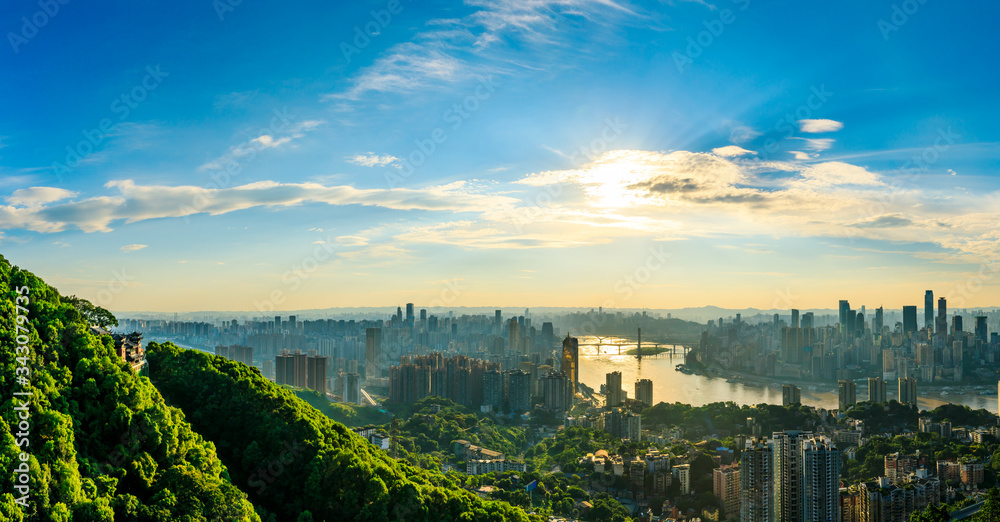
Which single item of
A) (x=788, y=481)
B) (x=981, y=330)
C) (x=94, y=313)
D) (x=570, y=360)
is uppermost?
(x=94, y=313)

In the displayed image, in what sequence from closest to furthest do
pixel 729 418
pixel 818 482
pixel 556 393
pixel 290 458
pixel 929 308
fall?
pixel 290 458, pixel 818 482, pixel 729 418, pixel 556 393, pixel 929 308

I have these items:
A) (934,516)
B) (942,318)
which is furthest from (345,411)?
(942,318)

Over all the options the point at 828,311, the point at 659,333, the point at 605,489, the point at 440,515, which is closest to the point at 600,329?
the point at 659,333

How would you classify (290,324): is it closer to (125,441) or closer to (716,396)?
(716,396)

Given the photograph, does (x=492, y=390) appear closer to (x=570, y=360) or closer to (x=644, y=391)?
(x=570, y=360)

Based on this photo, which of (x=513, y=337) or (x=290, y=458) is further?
(x=513, y=337)

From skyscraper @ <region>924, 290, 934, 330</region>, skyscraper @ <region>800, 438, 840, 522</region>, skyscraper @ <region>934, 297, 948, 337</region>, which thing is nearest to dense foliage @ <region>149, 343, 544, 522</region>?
skyscraper @ <region>800, 438, 840, 522</region>

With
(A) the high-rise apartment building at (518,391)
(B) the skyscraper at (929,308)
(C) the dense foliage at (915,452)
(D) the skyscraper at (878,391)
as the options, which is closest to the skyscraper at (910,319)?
(B) the skyscraper at (929,308)

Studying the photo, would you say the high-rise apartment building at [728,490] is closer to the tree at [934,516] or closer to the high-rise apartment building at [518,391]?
the tree at [934,516]
